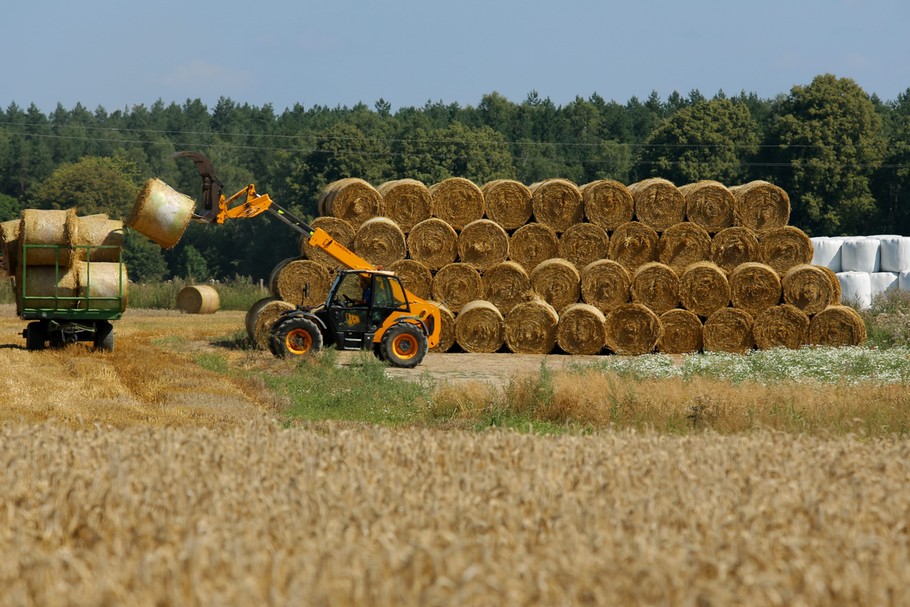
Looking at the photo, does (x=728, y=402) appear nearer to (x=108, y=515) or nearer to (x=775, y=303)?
(x=108, y=515)

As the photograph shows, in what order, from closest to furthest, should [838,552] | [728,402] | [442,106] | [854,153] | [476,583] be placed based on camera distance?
[476,583] < [838,552] < [728,402] < [854,153] < [442,106]

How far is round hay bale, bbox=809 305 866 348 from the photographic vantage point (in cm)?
2672

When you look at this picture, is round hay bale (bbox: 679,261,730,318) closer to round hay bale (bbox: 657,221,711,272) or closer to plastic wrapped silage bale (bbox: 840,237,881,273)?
round hay bale (bbox: 657,221,711,272)

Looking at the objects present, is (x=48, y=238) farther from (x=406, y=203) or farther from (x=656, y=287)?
(x=656, y=287)

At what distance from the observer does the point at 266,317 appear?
84.0 ft

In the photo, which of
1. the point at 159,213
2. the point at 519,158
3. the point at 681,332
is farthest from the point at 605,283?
the point at 519,158

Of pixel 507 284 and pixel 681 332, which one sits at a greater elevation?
pixel 507 284

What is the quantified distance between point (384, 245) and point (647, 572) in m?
22.1

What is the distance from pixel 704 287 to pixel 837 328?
291 cm

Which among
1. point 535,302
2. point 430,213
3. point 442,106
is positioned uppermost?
point 442,106

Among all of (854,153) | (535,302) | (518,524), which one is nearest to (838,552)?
(518,524)

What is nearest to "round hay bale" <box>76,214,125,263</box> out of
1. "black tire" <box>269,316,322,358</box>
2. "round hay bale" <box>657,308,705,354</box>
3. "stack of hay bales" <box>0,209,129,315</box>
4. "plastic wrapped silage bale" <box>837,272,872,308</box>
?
"stack of hay bales" <box>0,209,129,315</box>

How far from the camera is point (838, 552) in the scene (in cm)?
511

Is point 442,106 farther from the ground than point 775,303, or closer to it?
farther from the ground
